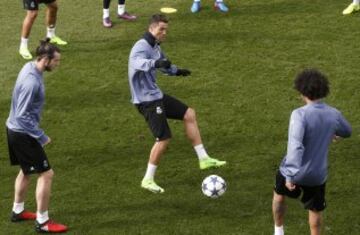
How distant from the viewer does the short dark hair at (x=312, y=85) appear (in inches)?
258

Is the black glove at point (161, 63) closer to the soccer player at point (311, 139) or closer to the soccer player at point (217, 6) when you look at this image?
the soccer player at point (311, 139)

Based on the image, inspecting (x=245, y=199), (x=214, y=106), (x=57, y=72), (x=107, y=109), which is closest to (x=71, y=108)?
(x=107, y=109)

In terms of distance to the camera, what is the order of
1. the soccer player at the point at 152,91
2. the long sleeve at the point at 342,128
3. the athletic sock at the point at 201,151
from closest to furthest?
the long sleeve at the point at 342,128, the soccer player at the point at 152,91, the athletic sock at the point at 201,151

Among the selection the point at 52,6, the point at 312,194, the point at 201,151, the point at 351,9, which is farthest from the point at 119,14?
the point at 312,194

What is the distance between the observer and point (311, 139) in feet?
22.1

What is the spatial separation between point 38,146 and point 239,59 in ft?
20.0

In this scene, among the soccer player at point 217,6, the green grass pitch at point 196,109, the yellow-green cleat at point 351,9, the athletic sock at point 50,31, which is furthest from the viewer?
the soccer player at point 217,6

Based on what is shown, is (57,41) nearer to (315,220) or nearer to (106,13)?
(106,13)

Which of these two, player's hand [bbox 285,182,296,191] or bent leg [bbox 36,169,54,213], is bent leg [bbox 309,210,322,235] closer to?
player's hand [bbox 285,182,296,191]

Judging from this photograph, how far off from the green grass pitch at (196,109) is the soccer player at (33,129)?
0.48 meters

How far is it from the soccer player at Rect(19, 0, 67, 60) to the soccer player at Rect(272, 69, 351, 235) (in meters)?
7.79

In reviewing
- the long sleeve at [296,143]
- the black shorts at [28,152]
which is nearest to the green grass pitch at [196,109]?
the black shorts at [28,152]

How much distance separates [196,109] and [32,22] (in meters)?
4.21

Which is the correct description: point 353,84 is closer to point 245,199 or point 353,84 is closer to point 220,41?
point 220,41
